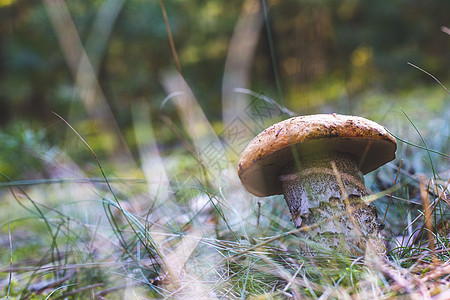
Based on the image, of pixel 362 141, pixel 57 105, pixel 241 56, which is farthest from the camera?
pixel 57 105

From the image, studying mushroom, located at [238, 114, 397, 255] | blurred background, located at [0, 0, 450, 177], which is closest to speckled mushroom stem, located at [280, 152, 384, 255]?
mushroom, located at [238, 114, 397, 255]

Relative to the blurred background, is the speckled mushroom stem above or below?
below

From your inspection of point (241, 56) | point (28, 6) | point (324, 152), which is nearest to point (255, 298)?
point (324, 152)

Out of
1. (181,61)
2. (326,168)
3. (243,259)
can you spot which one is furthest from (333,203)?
(181,61)

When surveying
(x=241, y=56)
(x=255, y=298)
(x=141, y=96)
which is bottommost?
(x=255, y=298)

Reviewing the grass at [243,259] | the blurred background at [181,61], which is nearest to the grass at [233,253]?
the grass at [243,259]

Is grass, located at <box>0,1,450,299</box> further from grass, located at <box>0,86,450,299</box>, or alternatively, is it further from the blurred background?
the blurred background

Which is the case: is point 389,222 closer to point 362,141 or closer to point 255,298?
point 362,141
